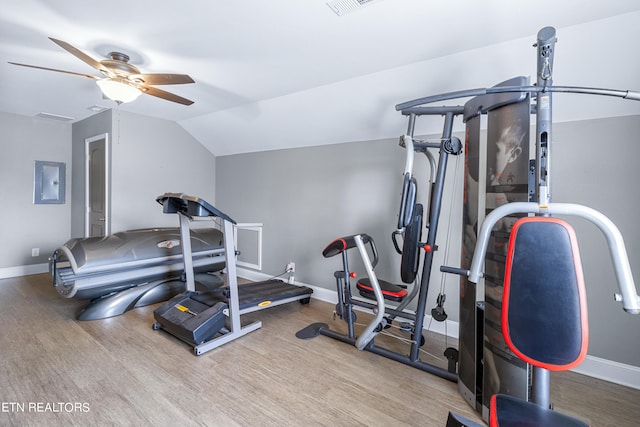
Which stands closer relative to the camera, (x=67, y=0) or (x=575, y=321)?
(x=575, y=321)

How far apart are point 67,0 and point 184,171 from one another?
311cm

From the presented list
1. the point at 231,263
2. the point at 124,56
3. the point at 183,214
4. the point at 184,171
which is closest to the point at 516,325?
the point at 231,263

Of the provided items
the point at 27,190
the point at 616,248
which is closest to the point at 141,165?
Result: the point at 27,190

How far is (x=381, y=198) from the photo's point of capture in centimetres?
325

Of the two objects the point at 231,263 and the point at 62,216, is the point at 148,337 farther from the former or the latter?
the point at 62,216

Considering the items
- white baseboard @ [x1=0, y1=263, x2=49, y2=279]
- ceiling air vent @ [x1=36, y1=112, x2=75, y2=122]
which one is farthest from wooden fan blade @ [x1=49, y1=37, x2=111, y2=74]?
white baseboard @ [x1=0, y1=263, x2=49, y2=279]

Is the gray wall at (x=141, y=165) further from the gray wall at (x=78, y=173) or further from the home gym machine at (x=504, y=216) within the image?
the home gym machine at (x=504, y=216)

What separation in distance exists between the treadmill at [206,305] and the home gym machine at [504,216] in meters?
1.73

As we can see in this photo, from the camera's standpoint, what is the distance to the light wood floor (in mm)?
1700

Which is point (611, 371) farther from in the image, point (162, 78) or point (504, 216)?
point (162, 78)

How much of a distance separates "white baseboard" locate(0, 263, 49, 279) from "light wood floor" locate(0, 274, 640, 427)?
220 cm

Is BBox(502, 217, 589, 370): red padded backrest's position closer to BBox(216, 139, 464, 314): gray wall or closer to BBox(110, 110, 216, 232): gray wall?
BBox(216, 139, 464, 314): gray wall

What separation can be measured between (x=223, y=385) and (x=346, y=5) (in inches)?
97.9

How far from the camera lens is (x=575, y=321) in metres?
1.10
